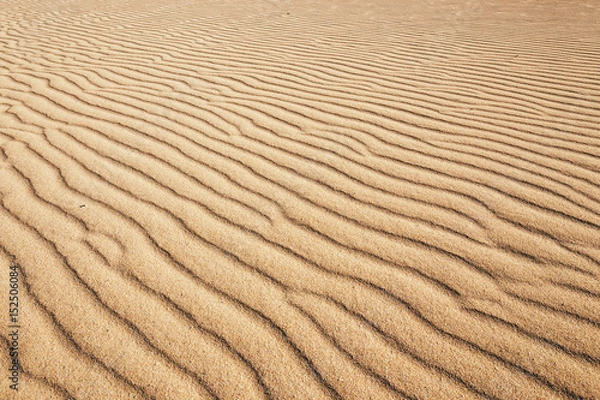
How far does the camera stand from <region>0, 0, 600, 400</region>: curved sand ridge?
1.47 meters

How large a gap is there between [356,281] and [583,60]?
13.6 ft

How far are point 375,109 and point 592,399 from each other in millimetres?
2417

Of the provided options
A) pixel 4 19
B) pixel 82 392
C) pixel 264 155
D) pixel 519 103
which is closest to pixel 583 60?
pixel 519 103

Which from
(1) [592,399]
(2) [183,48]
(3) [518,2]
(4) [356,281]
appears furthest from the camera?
(3) [518,2]

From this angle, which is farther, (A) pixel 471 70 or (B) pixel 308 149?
(A) pixel 471 70

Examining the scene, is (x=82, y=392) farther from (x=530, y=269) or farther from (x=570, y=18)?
(x=570, y=18)

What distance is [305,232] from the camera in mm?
2053

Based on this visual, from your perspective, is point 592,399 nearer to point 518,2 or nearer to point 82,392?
point 82,392

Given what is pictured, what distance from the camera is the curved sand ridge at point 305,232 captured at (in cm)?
147

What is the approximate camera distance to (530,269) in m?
1.82

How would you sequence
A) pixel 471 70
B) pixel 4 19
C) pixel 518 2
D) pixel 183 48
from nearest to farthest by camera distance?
pixel 471 70, pixel 183 48, pixel 4 19, pixel 518 2

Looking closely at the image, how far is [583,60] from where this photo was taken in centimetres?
447

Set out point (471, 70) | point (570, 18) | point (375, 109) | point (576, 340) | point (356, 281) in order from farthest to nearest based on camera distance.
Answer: point (570, 18), point (471, 70), point (375, 109), point (356, 281), point (576, 340)

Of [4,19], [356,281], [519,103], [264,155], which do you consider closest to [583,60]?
[519,103]
